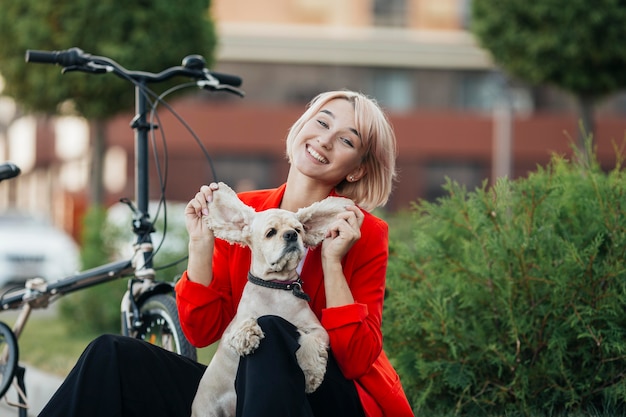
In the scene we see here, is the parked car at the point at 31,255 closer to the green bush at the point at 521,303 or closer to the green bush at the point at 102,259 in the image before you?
the green bush at the point at 102,259

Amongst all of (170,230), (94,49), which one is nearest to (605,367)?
(170,230)

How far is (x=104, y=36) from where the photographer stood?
37.0 ft

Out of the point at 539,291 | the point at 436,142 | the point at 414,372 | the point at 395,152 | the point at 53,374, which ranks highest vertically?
the point at 395,152

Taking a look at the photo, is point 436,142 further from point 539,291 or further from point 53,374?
point 539,291

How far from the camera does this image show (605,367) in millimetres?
4371

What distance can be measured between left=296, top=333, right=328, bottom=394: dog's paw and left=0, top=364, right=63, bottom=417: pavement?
285 cm

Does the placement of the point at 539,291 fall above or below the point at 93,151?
above

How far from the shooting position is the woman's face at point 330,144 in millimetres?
3564

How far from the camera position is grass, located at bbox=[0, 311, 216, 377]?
24.8 feet

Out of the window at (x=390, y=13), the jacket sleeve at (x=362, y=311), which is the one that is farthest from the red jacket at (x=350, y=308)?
the window at (x=390, y=13)

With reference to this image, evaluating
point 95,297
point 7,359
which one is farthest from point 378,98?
point 7,359

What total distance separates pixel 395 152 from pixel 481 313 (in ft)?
4.03

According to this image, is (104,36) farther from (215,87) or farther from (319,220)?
(319,220)

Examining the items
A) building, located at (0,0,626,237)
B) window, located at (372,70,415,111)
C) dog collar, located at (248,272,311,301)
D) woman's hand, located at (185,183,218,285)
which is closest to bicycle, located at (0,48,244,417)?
woman's hand, located at (185,183,218,285)
